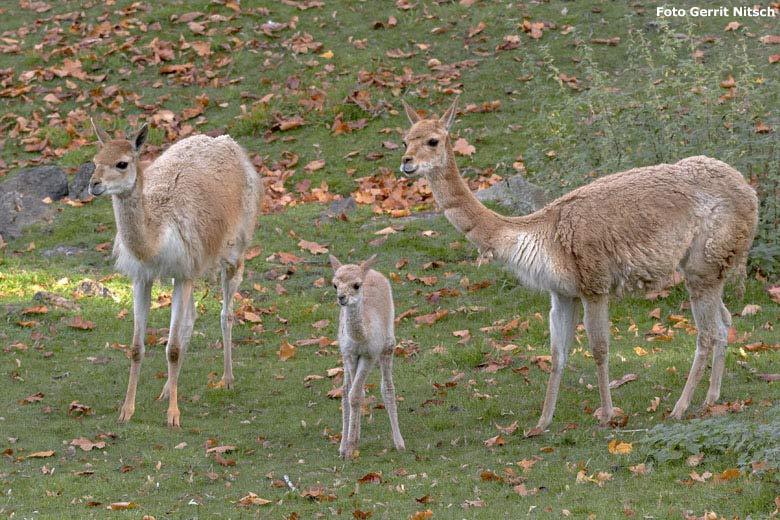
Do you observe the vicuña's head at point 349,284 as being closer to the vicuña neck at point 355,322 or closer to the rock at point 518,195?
the vicuña neck at point 355,322

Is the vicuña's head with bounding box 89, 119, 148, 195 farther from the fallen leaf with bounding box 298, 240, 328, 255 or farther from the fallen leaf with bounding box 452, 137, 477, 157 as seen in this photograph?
the fallen leaf with bounding box 452, 137, 477, 157

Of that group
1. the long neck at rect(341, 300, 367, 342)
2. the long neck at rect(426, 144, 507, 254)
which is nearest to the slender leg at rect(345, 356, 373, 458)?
the long neck at rect(341, 300, 367, 342)

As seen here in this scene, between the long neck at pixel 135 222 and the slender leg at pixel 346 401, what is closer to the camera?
the slender leg at pixel 346 401

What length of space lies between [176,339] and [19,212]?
21.9 feet

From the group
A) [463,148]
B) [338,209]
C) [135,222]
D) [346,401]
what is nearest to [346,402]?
[346,401]

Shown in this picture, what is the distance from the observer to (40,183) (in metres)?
16.2

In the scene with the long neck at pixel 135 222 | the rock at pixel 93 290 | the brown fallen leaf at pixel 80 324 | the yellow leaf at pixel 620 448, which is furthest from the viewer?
the rock at pixel 93 290

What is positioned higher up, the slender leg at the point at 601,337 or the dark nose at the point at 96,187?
the dark nose at the point at 96,187

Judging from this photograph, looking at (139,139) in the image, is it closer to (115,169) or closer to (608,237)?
(115,169)

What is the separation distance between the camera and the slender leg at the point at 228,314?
1073 centimetres

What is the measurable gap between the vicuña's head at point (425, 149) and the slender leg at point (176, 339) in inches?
108

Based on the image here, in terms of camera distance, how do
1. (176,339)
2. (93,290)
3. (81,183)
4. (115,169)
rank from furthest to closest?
(81,183)
(93,290)
(176,339)
(115,169)

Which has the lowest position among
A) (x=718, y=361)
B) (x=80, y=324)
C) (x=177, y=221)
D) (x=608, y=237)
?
(x=80, y=324)

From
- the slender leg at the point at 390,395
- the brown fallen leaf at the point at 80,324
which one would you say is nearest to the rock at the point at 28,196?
the brown fallen leaf at the point at 80,324
